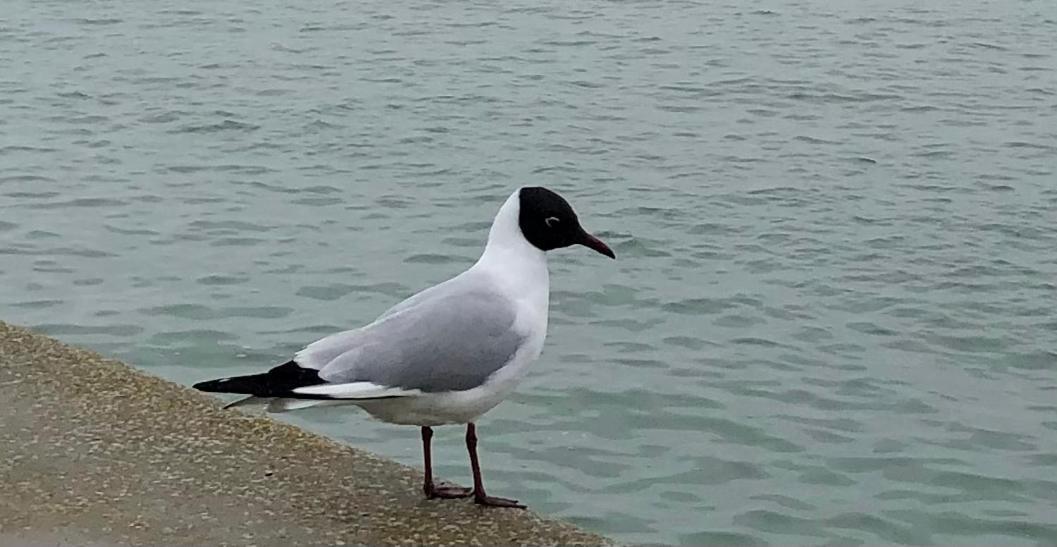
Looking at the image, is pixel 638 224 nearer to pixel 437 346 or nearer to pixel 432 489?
pixel 432 489

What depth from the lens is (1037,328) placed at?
8.08 meters

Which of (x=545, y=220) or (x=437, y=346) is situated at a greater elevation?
(x=545, y=220)

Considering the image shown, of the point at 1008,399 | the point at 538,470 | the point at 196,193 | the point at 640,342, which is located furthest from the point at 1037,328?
the point at 196,193

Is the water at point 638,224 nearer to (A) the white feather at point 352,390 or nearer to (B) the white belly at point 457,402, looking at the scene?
(B) the white belly at point 457,402

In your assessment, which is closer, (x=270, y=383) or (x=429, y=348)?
(x=270, y=383)

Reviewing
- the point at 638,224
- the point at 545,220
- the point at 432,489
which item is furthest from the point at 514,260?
the point at 638,224

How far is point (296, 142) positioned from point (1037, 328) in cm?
556

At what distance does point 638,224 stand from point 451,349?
5.75 metres

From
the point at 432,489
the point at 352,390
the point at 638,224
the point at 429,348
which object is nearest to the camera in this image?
the point at 352,390

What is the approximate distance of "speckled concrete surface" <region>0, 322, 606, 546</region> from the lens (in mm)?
3939

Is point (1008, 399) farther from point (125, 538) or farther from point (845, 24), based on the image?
point (845, 24)

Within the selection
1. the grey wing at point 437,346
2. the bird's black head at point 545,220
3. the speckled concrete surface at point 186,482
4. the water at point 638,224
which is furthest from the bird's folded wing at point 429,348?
the water at point 638,224

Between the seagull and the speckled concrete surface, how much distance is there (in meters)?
0.20

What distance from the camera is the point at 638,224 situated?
32.1 feet
